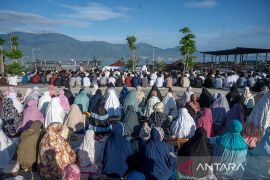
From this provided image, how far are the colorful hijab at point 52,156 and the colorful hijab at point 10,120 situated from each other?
2670 mm

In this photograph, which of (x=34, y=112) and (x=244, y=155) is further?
(x=34, y=112)

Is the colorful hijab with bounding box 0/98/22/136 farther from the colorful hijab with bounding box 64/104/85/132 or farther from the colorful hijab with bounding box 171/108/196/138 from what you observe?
the colorful hijab with bounding box 171/108/196/138

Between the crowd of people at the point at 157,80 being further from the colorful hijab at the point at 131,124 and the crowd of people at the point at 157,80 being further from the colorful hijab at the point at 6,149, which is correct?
the colorful hijab at the point at 6,149

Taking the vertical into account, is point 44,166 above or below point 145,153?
below

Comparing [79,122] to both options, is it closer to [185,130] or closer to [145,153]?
[185,130]

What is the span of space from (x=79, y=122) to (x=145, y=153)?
360cm

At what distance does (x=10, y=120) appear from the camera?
7.82 meters

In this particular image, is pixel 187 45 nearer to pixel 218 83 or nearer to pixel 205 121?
pixel 218 83

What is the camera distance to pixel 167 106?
31.8ft

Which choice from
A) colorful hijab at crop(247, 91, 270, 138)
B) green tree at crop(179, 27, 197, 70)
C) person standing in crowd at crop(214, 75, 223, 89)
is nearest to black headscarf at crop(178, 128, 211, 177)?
colorful hijab at crop(247, 91, 270, 138)

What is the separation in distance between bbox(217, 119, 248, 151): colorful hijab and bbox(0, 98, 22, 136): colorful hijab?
5093mm

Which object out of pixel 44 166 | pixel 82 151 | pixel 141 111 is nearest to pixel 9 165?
pixel 44 166

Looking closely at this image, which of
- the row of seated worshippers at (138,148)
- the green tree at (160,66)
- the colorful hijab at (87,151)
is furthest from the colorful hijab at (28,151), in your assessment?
the green tree at (160,66)

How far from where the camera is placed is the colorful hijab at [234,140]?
4970 millimetres
